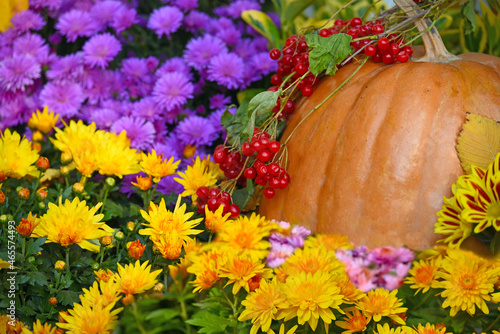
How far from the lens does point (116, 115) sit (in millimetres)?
1214

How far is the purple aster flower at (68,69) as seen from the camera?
49.9 inches

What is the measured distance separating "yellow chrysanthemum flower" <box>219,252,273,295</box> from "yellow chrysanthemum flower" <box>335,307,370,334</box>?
4.2 inches

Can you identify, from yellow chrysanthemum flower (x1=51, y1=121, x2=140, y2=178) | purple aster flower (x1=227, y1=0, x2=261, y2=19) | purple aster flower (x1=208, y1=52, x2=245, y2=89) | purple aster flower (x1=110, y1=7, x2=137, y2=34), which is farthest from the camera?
purple aster flower (x1=227, y1=0, x2=261, y2=19)

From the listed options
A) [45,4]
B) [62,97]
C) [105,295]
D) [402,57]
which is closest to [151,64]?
[62,97]

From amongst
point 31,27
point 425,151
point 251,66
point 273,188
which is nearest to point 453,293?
point 425,151

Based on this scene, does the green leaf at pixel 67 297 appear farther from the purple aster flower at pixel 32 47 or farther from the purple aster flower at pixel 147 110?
the purple aster flower at pixel 32 47

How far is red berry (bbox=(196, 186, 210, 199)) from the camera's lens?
836mm

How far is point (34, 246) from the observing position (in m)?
0.71

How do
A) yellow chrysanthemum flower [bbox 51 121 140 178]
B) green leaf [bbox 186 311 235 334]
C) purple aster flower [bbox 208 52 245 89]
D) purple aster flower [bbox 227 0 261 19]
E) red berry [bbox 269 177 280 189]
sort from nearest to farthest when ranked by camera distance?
1. green leaf [bbox 186 311 235 334]
2. red berry [bbox 269 177 280 189]
3. yellow chrysanthemum flower [bbox 51 121 140 178]
4. purple aster flower [bbox 208 52 245 89]
5. purple aster flower [bbox 227 0 261 19]

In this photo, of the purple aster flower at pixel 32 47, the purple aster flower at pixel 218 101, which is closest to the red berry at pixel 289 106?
the purple aster flower at pixel 218 101

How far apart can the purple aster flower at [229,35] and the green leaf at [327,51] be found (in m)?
0.60

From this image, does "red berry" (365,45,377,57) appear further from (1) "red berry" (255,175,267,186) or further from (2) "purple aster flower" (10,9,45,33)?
(2) "purple aster flower" (10,9,45,33)

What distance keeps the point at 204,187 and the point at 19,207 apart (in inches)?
12.6

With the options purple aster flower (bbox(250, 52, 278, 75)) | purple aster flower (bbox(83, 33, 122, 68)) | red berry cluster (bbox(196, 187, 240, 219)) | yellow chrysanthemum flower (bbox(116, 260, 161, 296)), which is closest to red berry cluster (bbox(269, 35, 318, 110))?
red berry cluster (bbox(196, 187, 240, 219))
